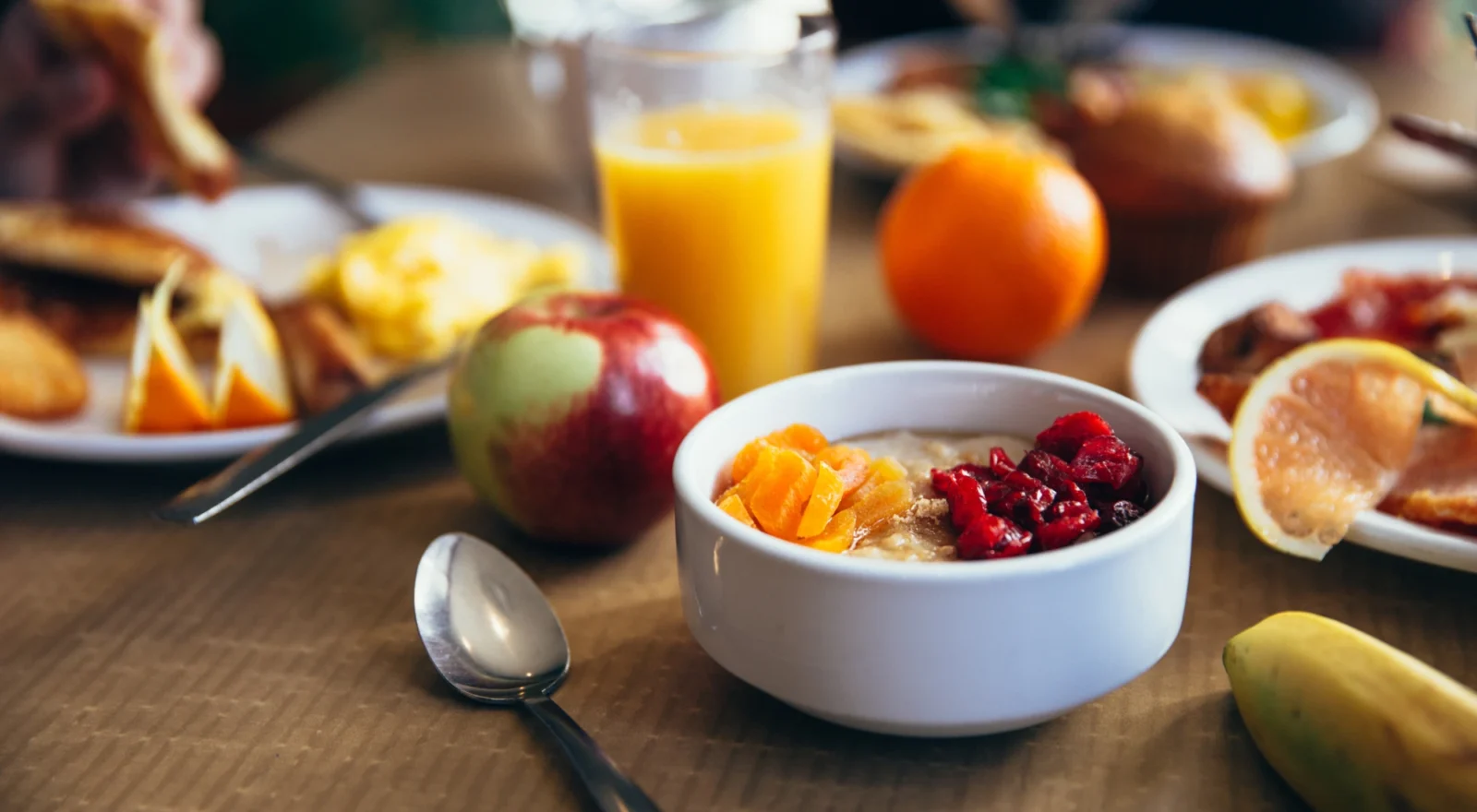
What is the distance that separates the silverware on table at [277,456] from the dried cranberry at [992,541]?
0.60 meters

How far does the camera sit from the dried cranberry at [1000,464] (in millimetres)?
839

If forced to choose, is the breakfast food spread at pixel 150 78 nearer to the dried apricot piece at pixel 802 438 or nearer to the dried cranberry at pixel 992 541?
the dried apricot piece at pixel 802 438

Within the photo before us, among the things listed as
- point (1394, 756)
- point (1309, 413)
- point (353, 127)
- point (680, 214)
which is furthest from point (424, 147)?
point (1394, 756)

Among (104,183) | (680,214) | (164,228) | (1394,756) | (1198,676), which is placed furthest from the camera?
→ (104,183)

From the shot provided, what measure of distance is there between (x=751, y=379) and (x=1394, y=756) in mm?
844

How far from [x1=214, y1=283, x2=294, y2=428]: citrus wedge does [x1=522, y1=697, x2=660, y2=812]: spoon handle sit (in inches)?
21.6

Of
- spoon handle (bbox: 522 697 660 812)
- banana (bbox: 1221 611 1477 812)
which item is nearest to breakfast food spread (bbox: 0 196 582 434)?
spoon handle (bbox: 522 697 660 812)

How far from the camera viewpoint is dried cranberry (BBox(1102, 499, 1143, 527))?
780 millimetres

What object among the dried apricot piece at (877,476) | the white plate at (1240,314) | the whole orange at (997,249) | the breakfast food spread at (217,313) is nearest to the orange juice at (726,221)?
the whole orange at (997,249)

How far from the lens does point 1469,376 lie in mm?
1073

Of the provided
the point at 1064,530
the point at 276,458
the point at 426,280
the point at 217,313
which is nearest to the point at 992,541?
the point at 1064,530

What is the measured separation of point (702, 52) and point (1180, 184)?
68cm

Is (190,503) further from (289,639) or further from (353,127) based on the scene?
(353,127)

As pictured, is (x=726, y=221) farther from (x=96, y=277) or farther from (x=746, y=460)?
(x=96, y=277)
